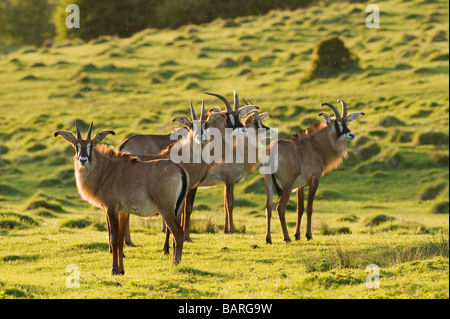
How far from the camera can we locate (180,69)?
143 feet

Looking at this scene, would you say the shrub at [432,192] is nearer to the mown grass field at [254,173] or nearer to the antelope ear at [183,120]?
the mown grass field at [254,173]

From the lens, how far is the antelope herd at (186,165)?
10828mm

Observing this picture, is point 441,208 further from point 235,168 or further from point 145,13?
point 145,13

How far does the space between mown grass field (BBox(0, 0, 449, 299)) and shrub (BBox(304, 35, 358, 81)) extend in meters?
0.93

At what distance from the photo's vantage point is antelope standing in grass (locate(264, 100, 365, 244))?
45.4ft

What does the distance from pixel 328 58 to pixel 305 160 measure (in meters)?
25.9

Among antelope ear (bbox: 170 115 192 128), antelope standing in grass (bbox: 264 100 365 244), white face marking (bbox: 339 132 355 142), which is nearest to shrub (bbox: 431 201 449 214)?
antelope standing in grass (bbox: 264 100 365 244)

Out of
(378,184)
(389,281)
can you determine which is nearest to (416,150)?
(378,184)

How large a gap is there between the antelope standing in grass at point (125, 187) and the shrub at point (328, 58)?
2850 cm

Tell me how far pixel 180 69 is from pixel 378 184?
21.3 meters

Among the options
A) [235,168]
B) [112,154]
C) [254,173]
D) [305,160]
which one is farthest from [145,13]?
[112,154]
